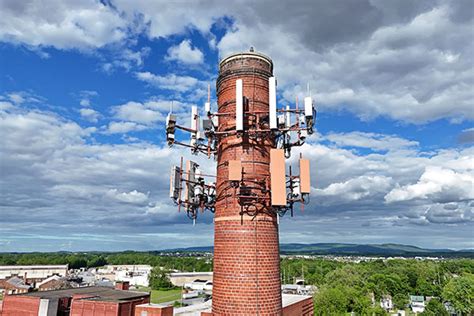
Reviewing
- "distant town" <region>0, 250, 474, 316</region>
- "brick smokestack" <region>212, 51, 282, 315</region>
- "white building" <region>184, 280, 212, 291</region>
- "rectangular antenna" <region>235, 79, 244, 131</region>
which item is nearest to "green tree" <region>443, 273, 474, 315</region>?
"distant town" <region>0, 250, 474, 316</region>

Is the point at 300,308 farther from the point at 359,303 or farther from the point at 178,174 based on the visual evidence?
the point at 359,303

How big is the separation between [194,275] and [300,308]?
8983 cm

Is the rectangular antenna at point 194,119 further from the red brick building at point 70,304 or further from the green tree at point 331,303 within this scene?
the green tree at point 331,303

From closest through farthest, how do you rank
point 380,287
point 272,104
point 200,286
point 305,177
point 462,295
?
point 272,104 → point 305,177 → point 462,295 → point 380,287 → point 200,286

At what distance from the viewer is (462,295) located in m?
58.9

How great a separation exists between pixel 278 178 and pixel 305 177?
1.55 m

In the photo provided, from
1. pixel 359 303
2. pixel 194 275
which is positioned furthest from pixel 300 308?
pixel 194 275

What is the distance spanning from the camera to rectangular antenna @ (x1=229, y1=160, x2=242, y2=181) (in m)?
13.3

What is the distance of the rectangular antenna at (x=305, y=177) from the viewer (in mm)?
14531

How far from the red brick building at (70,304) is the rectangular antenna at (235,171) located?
1296cm

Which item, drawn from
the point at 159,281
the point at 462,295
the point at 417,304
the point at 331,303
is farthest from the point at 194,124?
the point at 159,281

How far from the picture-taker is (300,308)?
75.2ft

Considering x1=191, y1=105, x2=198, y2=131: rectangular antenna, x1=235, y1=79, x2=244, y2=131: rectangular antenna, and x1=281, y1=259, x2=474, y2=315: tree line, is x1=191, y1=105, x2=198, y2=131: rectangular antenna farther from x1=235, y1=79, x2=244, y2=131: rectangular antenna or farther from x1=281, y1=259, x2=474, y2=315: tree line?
x1=281, y1=259, x2=474, y2=315: tree line

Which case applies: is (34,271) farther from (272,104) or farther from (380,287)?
(272,104)
